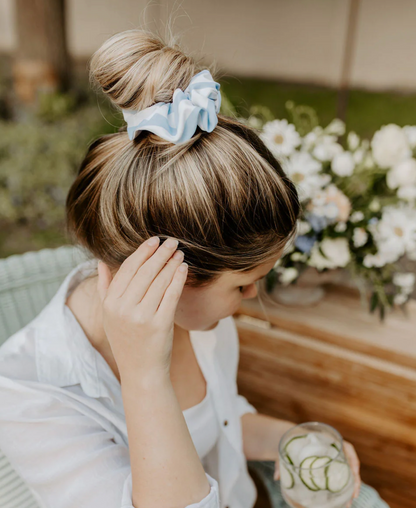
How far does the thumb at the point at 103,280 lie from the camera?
863mm

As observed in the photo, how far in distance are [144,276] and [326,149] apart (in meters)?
0.92

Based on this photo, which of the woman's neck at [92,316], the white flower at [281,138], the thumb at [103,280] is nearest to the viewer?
the thumb at [103,280]

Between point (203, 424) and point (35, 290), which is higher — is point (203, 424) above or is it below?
below

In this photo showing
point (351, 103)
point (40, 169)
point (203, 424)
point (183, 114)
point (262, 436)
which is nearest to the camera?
point (183, 114)

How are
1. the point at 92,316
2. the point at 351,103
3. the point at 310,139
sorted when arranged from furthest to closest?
the point at 351,103, the point at 310,139, the point at 92,316

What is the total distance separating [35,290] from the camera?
1.31 meters

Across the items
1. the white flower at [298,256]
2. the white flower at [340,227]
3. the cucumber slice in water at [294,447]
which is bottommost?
the cucumber slice in water at [294,447]

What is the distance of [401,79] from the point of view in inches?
111

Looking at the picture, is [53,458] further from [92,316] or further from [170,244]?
[170,244]

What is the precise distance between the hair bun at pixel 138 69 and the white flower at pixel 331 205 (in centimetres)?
70

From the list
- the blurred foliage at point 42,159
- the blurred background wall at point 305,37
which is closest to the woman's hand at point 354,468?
the blurred background wall at point 305,37

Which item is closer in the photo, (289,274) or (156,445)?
(156,445)

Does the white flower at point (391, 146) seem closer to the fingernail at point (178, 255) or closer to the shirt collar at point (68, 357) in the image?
the fingernail at point (178, 255)

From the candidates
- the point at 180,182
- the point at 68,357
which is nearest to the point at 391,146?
the point at 180,182
